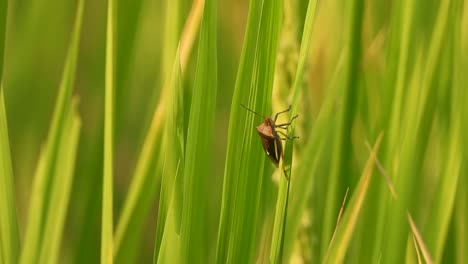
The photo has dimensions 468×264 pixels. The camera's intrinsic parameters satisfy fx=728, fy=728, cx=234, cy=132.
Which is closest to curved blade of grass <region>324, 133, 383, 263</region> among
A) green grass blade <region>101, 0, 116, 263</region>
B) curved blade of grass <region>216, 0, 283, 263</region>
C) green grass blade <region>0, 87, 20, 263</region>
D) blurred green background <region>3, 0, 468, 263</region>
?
blurred green background <region>3, 0, 468, 263</region>

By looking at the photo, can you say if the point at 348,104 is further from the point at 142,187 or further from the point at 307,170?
the point at 142,187

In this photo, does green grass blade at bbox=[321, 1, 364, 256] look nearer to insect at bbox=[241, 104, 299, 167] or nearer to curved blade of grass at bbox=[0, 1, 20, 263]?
insect at bbox=[241, 104, 299, 167]

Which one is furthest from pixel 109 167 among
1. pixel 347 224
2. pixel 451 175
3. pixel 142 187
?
pixel 451 175

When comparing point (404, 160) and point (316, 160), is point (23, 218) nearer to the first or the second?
point (316, 160)

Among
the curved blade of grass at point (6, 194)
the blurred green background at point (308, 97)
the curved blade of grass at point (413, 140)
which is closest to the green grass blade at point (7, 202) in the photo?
the curved blade of grass at point (6, 194)

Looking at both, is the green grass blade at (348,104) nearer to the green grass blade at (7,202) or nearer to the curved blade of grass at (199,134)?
the curved blade of grass at (199,134)
